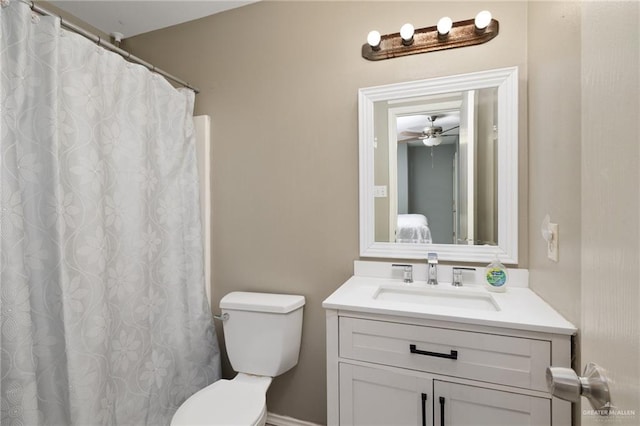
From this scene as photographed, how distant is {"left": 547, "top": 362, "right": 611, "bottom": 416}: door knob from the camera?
0.45 metres

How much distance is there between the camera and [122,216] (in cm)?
149

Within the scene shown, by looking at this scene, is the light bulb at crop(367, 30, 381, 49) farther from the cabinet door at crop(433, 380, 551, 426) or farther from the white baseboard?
the white baseboard

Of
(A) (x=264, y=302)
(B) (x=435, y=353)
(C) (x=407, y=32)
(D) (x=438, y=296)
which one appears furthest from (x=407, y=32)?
(A) (x=264, y=302)

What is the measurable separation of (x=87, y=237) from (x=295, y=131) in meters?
1.09

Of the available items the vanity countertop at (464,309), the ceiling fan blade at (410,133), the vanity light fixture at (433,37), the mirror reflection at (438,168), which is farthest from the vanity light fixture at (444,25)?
the vanity countertop at (464,309)

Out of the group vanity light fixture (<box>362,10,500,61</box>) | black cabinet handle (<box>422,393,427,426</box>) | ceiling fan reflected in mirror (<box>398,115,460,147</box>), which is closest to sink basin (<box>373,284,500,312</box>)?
black cabinet handle (<box>422,393,427,426</box>)

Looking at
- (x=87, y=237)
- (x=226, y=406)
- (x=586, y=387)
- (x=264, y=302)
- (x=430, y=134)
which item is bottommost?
(x=226, y=406)

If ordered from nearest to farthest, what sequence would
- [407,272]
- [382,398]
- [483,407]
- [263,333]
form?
[483,407], [382,398], [407,272], [263,333]

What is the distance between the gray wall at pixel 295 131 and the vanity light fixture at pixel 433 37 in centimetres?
3

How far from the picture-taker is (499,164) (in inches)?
57.1

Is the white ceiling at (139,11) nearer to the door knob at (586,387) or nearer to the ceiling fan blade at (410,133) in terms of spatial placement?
the ceiling fan blade at (410,133)

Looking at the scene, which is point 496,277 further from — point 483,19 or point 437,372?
point 483,19

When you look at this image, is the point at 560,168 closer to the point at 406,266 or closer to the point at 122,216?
the point at 406,266

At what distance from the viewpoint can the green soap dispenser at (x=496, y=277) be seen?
139 cm
